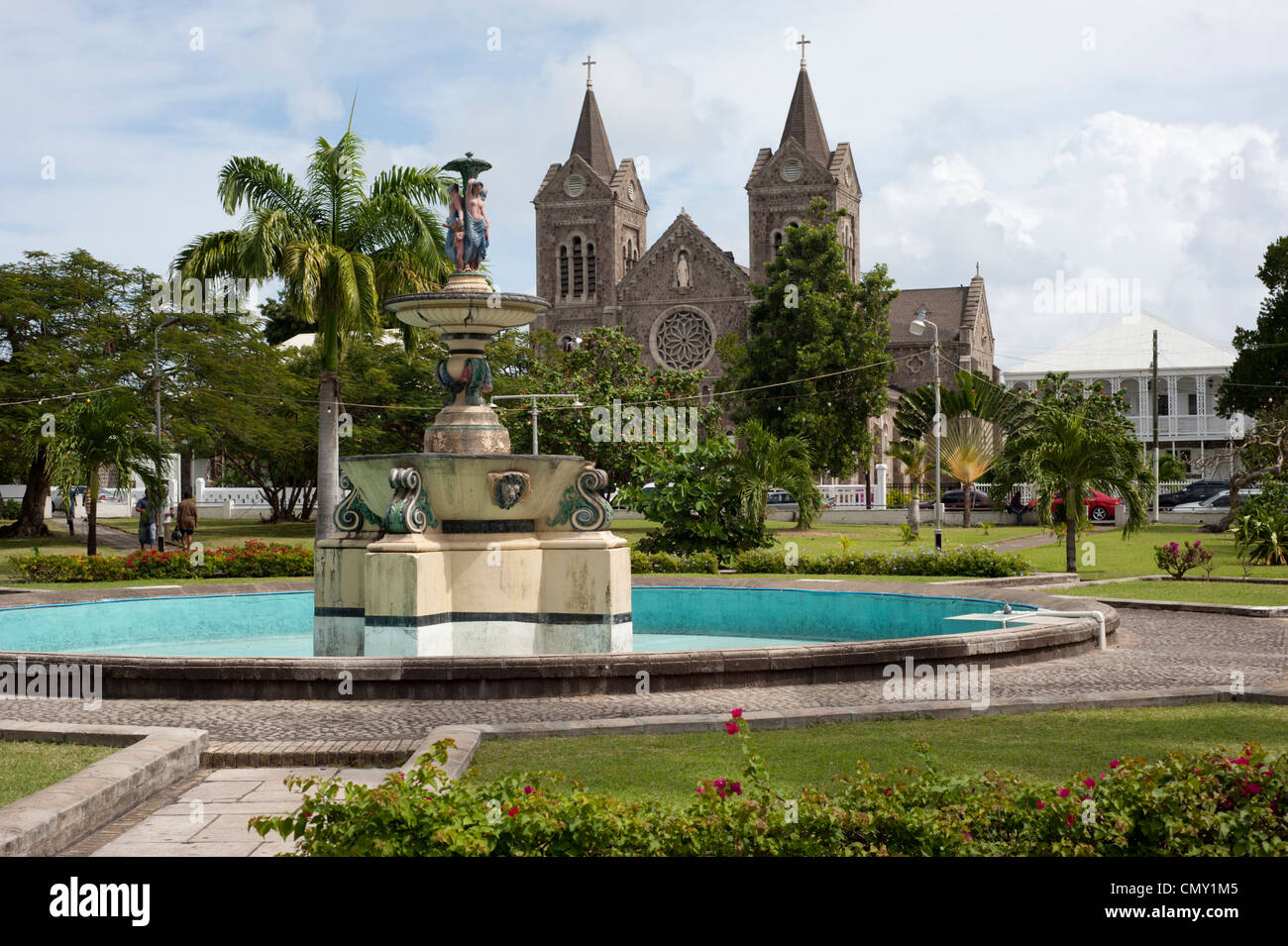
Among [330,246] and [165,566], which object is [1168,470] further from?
[165,566]

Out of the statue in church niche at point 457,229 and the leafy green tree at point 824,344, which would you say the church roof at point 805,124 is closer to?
the leafy green tree at point 824,344

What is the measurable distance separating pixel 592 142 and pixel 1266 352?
44632 millimetres

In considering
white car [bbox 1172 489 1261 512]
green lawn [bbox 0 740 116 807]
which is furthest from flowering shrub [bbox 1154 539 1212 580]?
white car [bbox 1172 489 1261 512]

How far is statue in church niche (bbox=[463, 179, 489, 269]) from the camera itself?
41.5ft

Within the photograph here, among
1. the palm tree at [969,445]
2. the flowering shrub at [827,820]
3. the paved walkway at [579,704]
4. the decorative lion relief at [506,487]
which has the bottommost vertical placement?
the paved walkway at [579,704]

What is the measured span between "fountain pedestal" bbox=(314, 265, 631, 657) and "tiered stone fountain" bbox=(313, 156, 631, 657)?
0.4 inches

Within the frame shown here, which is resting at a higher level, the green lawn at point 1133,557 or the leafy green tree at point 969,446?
the leafy green tree at point 969,446

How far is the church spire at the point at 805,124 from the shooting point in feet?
241

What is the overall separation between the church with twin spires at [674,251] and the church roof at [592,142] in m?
0.08

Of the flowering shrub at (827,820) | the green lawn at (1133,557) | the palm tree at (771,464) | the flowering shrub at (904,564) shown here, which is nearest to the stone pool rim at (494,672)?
the flowering shrub at (827,820)

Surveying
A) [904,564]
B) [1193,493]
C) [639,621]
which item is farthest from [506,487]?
[1193,493]
